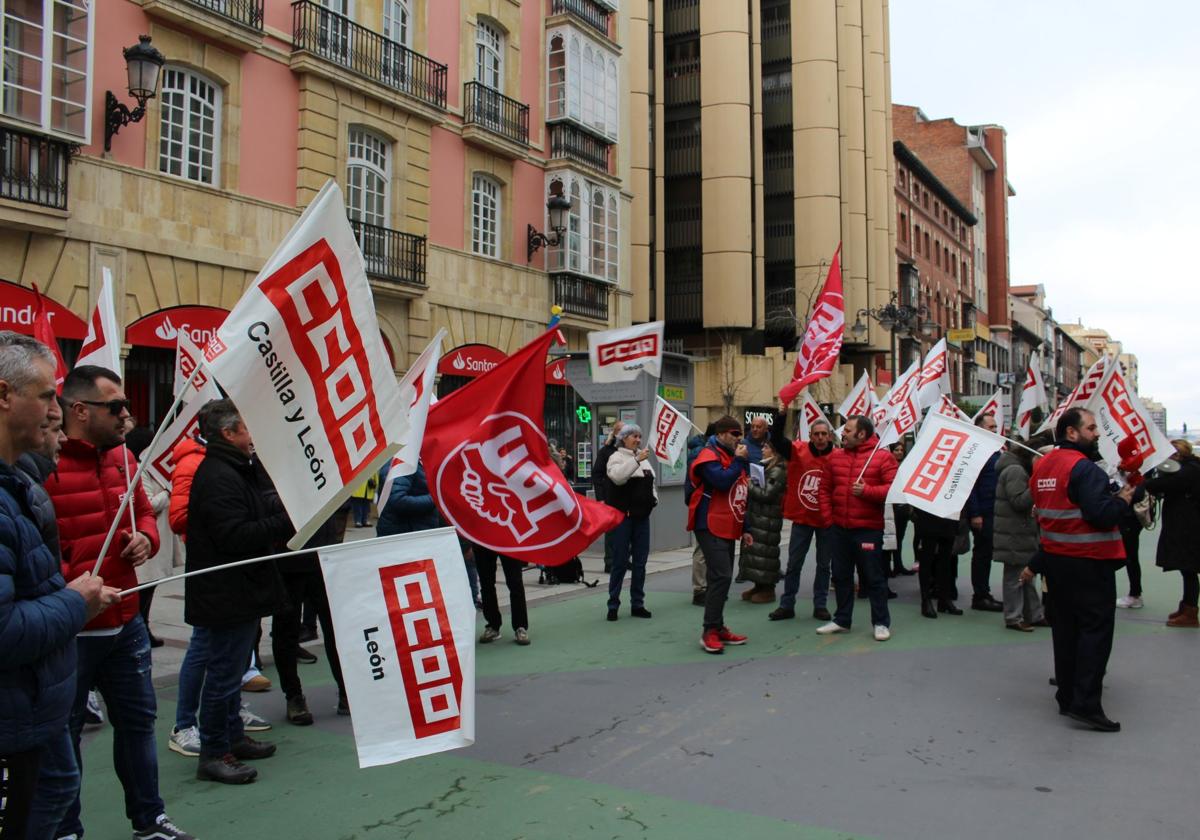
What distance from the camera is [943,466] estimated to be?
8.00 m

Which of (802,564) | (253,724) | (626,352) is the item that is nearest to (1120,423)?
(802,564)

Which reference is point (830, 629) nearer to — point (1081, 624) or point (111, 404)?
point (1081, 624)

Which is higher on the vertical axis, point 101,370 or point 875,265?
point 875,265

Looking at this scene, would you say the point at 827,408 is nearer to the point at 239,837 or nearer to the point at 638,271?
the point at 638,271

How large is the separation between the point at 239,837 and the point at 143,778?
512mm

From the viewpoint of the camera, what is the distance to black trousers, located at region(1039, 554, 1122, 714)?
5957 millimetres

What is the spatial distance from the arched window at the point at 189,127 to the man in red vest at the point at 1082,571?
14565 millimetres

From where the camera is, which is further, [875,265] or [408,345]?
[875,265]

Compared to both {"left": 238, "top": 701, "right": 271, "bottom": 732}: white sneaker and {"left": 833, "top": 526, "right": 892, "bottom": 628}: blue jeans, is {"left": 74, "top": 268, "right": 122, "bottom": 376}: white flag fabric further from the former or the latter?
{"left": 833, "top": 526, "right": 892, "bottom": 628}: blue jeans

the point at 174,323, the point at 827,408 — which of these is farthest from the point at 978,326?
the point at 174,323

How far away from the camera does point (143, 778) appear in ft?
13.4

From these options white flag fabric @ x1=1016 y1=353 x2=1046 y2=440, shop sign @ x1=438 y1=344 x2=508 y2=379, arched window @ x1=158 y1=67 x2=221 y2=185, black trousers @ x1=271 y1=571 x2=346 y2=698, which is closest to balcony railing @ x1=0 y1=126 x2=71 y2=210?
arched window @ x1=158 y1=67 x2=221 y2=185

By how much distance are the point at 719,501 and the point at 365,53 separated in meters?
14.6

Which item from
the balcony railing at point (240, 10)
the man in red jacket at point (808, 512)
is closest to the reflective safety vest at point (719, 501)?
the man in red jacket at point (808, 512)
